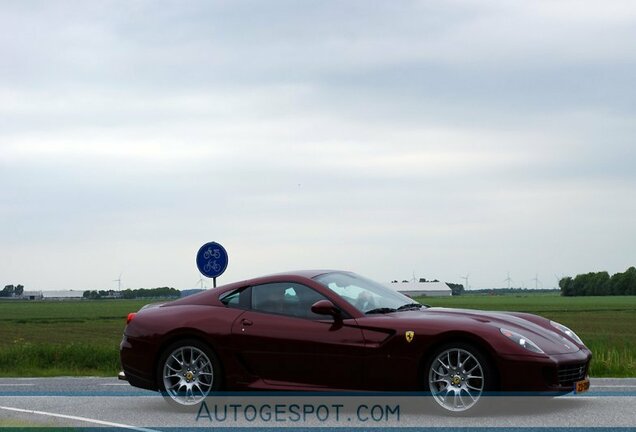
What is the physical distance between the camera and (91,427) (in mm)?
8688

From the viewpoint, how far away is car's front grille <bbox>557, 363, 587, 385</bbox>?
913 centimetres

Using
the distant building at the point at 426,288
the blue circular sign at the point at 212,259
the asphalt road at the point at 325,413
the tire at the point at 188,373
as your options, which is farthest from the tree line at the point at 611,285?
the tire at the point at 188,373

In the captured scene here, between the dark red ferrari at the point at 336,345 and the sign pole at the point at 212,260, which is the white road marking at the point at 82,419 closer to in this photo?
the dark red ferrari at the point at 336,345

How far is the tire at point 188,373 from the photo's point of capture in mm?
10016

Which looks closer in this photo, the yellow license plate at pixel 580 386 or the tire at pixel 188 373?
the yellow license plate at pixel 580 386

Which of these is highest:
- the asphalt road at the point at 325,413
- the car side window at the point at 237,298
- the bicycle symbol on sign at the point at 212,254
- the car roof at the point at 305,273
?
the bicycle symbol on sign at the point at 212,254

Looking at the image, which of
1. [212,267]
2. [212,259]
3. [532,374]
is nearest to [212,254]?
[212,259]

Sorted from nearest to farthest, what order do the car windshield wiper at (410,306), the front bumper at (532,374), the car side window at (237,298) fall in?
the front bumper at (532,374), the car windshield wiper at (410,306), the car side window at (237,298)

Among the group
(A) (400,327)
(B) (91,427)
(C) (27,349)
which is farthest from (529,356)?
(C) (27,349)

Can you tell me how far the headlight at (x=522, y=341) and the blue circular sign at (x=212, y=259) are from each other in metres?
10.9

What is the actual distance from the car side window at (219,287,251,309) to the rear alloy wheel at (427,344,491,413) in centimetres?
206

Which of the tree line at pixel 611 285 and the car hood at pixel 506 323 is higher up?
the tree line at pixel 611 285

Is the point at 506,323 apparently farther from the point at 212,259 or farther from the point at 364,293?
the point at 212,259

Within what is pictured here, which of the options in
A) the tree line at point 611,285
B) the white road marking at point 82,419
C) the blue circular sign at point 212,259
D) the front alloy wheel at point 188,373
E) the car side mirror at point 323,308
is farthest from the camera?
the tree line at point 611,285
